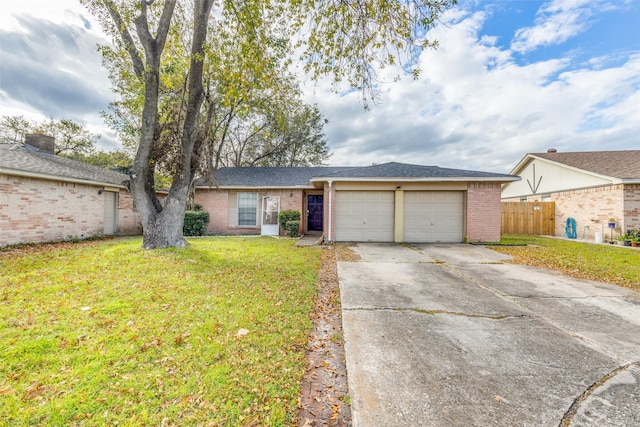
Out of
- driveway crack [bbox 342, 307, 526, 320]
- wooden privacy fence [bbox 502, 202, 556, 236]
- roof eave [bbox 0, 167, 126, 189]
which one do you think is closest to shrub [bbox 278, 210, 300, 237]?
roof eave [bbox 0, 167, 126, 189]

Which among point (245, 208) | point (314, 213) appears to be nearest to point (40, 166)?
point (245, 208)

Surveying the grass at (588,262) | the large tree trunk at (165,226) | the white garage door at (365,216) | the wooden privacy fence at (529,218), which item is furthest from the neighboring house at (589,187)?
the large tree trunk at (165,226)

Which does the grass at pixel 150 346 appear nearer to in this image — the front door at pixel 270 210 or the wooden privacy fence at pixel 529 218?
the front door at pixel 270 210

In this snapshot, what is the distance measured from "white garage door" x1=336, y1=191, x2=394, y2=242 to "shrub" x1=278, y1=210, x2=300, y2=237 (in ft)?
8.40

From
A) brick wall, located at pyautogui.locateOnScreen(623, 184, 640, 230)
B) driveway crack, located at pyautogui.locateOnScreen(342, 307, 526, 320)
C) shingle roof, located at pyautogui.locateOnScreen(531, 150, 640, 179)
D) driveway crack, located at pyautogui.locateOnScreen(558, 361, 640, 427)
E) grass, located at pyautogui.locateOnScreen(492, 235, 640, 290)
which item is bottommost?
driveway crack, located at pyautogui.locateOnScreen(558, 361, 640, 427)

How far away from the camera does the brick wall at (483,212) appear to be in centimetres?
1091

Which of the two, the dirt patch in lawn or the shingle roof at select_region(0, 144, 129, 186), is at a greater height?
the shingle roof at select_region(0, 144, 129, 186)

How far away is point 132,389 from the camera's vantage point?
2.12 meters

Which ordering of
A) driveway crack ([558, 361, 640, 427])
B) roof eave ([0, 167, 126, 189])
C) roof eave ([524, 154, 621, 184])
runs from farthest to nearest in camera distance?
roof eave ([524, 154, 621, 184])
roof eave ([0, 167, 126, 189])
driveway crack ([558, 361, 640, 427])

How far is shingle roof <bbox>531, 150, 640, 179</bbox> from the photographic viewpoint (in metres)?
11.9

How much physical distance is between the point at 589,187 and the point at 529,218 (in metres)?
3.11

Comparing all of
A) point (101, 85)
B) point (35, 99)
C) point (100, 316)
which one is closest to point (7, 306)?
point (100, 316)

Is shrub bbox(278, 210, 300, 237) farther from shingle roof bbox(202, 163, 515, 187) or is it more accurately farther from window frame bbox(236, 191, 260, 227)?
window frame bbox(236, 191, 260, 227)

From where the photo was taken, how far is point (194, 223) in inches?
519
